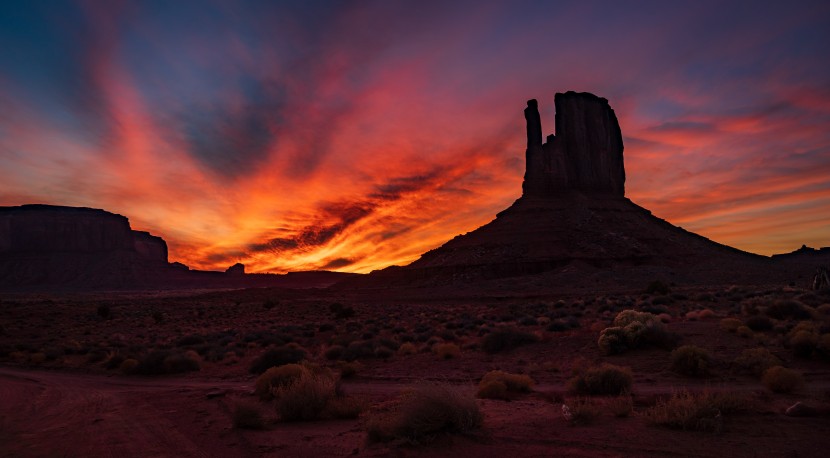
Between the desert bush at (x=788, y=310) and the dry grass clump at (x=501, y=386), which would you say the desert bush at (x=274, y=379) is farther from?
the desert bush at (x=788, y=310)

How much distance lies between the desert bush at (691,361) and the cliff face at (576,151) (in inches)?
3628

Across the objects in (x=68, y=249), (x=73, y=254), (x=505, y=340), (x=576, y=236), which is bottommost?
(x=505, y=340)

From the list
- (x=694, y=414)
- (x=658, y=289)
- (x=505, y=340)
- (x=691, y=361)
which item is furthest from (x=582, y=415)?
(x=658, y=289)

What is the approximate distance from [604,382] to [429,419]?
17.8 ft

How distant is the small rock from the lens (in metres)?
7.89

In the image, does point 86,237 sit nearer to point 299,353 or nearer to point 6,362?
point 6,362

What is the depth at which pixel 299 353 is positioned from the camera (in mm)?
18219

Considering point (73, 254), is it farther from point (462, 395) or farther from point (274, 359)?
point (462, 395)

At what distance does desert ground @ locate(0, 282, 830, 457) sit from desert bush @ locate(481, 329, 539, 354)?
7 centimetres

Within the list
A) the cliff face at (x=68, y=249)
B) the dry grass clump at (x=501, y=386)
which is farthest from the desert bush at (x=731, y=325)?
the cliff face at (x=68, y=249)

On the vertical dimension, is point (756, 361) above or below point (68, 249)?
below

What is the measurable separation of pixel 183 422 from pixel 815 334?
675 inches

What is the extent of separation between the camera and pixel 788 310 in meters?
18.8

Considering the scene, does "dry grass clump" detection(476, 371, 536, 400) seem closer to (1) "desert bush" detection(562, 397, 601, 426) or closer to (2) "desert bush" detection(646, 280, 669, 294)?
(1) "desert bush" detection(562, 397, 601, 426)
